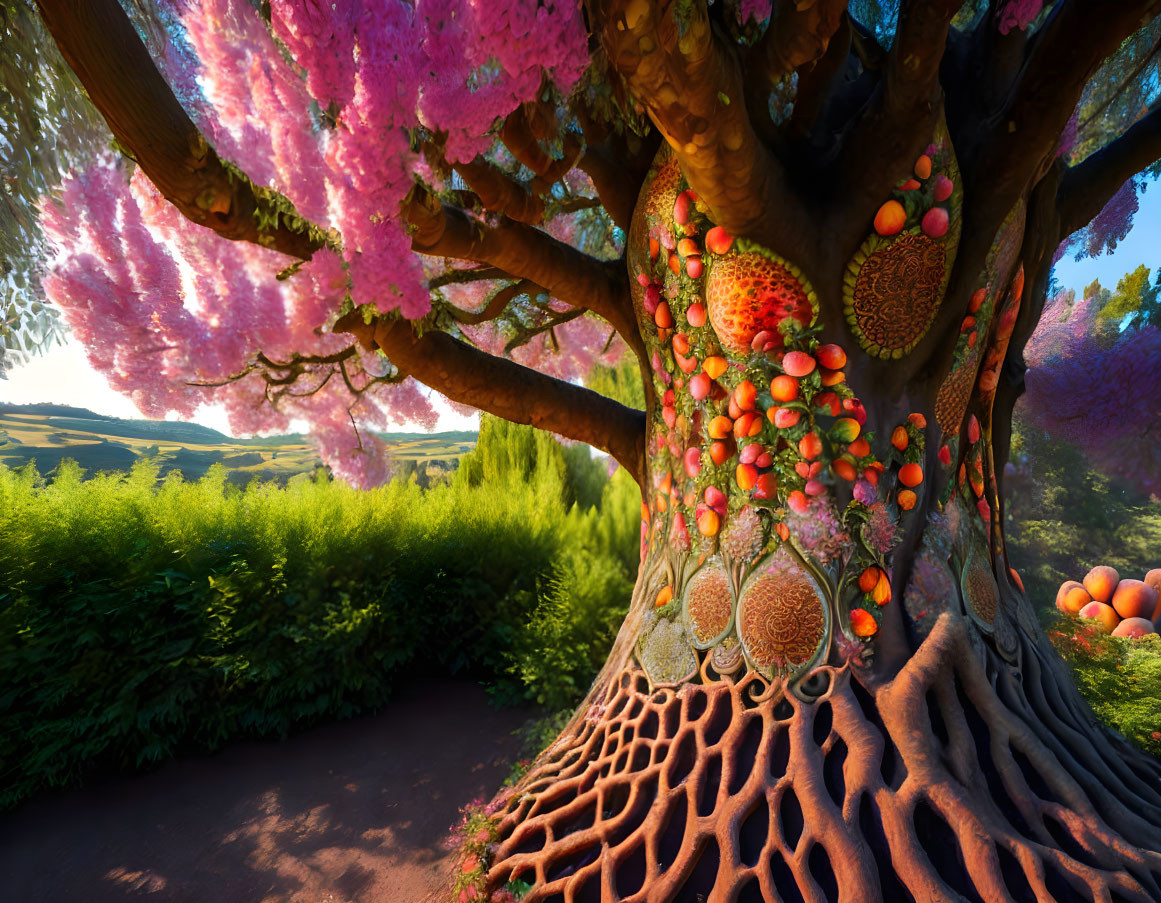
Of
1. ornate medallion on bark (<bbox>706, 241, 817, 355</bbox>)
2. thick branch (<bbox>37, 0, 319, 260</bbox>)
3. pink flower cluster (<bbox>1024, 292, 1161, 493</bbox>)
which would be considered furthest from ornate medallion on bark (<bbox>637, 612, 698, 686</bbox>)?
pink flower cluster (<bbox>1024, 292, 1161, 493</bbox>)

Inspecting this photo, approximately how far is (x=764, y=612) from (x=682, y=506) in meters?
0.63

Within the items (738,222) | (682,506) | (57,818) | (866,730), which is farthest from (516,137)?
(57,818)

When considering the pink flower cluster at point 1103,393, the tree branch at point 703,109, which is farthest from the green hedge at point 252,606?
the pink flower cluster at point 1103,393

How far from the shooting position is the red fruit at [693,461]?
2566 mm

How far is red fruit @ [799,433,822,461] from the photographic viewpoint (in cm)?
222

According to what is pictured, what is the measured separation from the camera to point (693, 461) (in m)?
2.58

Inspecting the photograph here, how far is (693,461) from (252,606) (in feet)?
12.0

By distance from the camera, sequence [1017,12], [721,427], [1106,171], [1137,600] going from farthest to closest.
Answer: [1137,600] → [1106,171] → [721,427] → [1017,12]

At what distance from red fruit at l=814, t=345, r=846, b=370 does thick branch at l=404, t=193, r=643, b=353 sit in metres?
1.17

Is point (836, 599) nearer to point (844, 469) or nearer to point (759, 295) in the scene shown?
point (844, 469)

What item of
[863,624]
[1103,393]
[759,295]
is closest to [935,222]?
[759,295]

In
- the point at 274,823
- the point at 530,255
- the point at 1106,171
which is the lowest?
the point at 274,823

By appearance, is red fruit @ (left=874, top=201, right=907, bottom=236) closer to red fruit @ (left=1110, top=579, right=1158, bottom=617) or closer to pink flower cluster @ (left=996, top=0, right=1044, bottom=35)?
pink flower cluster @ (left=996, top=0, right=1044, bottom=35)

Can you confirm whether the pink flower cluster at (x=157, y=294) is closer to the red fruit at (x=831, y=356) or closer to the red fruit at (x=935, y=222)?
the red fruit at (x=831, y=356)
